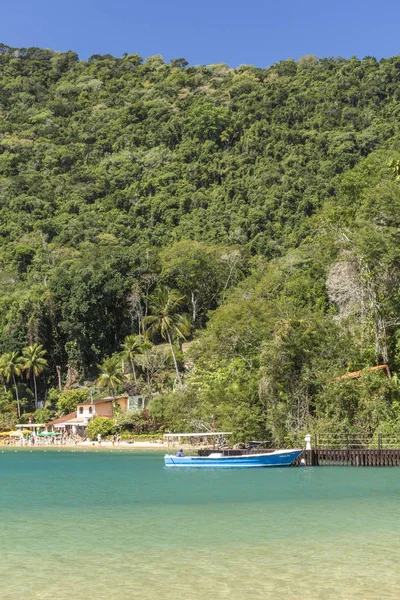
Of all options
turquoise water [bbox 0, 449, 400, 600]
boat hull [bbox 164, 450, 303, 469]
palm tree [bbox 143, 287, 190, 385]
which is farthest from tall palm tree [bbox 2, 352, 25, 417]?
turquoise water [bbox 0, 449, 400, 600]

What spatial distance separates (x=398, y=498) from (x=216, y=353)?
29605 millimetres

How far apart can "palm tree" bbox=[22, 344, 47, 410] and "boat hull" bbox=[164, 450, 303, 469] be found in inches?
1685

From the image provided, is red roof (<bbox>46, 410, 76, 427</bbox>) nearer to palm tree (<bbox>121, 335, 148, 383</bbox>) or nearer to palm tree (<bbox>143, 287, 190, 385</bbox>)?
palm tree (<bbox>121, 335, 148, 383</bbox>)

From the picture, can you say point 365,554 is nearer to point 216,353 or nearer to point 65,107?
point 216,353

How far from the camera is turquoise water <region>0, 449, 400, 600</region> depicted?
1614 cm

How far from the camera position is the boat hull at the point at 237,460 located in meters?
44.1

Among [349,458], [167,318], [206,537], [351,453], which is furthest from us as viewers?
[167,318]

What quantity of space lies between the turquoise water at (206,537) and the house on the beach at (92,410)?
36.7 meters

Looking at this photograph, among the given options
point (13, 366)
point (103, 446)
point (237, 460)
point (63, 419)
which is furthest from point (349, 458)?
point (13, 366)

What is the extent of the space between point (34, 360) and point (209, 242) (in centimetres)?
2947

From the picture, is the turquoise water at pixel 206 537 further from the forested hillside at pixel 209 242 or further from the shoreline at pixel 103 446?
the shoreline at pixel 103 446

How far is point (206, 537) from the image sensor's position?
21984 mm

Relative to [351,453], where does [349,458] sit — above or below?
below

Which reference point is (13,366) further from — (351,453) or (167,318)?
(351,453)
